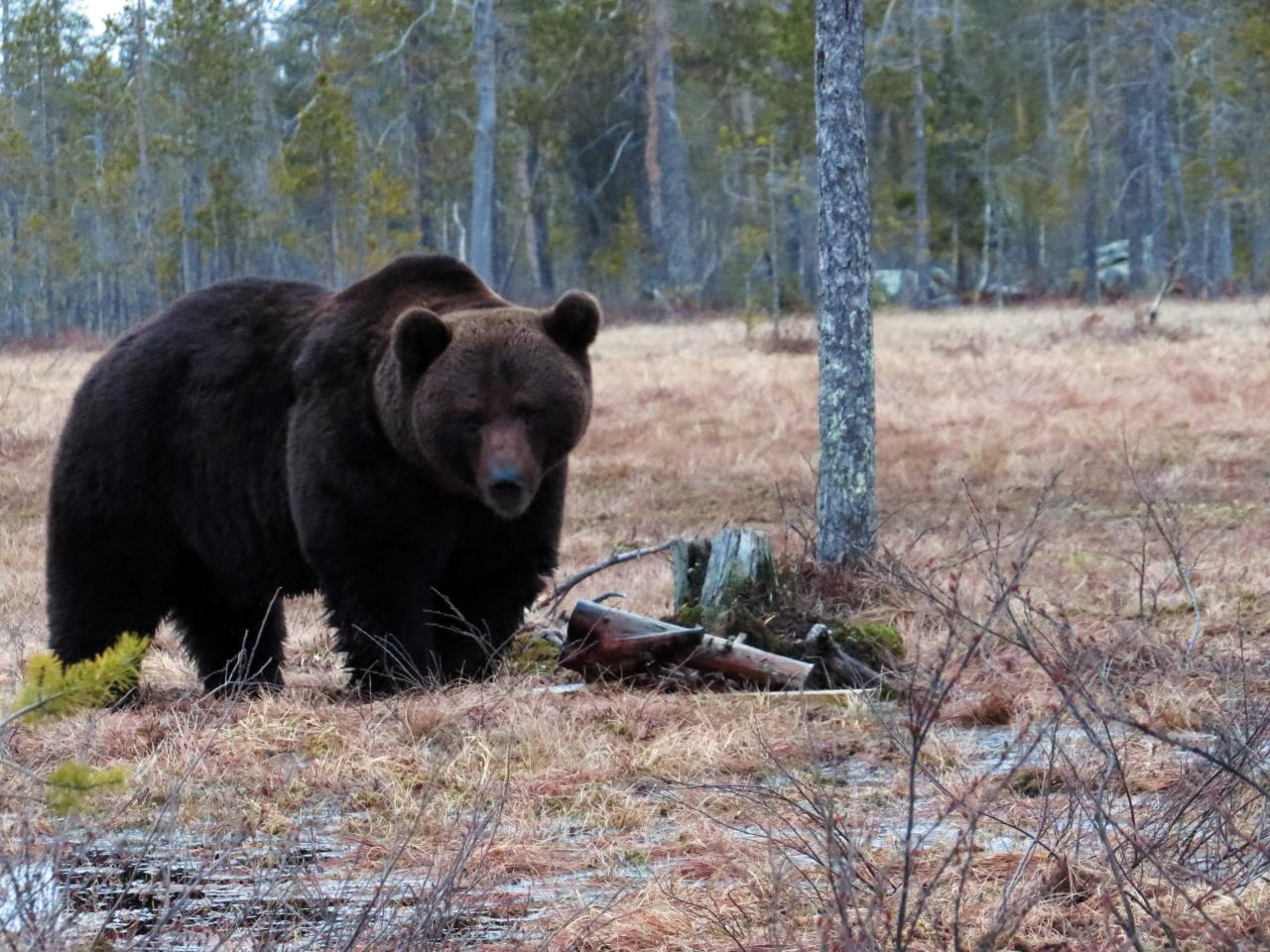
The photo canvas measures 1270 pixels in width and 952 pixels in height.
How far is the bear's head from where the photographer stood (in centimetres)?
616

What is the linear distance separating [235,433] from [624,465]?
8489mm

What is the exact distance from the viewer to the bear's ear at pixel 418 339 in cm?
618

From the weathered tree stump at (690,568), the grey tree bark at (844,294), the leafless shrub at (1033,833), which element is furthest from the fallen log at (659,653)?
the grey tree bark at (844,294)

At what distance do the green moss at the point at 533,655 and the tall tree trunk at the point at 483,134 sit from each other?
22.0 m

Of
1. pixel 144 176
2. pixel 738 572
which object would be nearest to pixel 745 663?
pixel 738 572

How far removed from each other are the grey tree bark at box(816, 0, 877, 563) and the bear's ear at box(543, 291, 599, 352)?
2.83 meters

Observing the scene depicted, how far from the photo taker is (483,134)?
29.6 meters

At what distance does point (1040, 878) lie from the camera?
13.0 ft

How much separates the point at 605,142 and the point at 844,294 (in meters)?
38.5

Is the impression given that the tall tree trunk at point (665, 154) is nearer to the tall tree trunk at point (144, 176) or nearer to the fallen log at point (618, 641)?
the tall tree trunk at point (144, 176)

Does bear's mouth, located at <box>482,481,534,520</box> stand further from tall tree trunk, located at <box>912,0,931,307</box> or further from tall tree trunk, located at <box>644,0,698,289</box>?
tall tree trunk, located at <box>912,0,931,307</box>

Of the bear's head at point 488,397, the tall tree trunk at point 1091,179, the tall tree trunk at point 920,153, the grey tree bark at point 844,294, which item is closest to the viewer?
the bear's head at point 488,397

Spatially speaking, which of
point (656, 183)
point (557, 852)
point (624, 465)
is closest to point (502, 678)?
→ point (557, 852)

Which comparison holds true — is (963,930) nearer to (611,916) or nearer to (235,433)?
(611,916)
